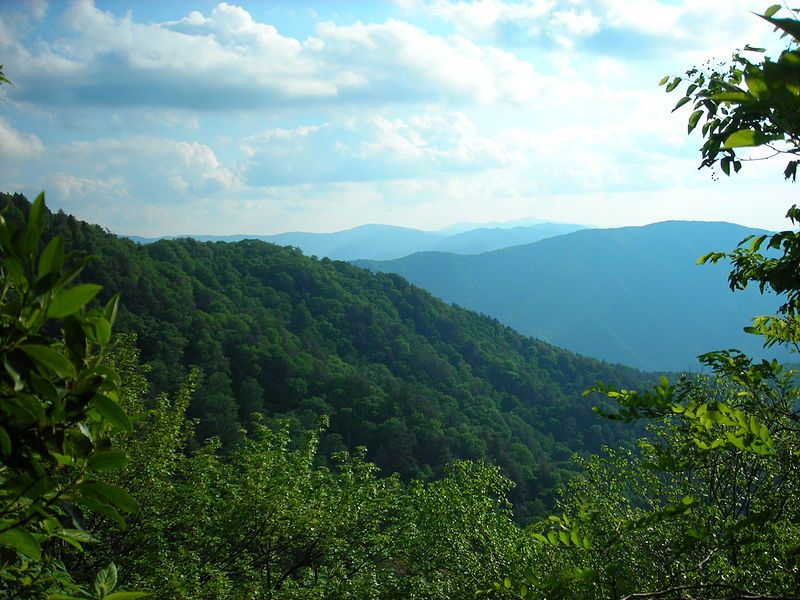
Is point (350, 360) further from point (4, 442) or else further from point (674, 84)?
point (4, 442)

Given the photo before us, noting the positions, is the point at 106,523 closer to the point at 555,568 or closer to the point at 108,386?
the point at 555,568

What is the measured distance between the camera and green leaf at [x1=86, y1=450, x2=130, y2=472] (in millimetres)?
1305

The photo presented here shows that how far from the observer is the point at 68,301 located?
1.08 m

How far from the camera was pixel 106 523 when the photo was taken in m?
11.5

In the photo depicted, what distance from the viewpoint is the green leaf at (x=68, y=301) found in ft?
3.49

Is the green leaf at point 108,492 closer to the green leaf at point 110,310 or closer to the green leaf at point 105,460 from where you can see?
the green leaf at point 105,460

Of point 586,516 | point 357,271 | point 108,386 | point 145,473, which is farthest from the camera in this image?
point 357,271

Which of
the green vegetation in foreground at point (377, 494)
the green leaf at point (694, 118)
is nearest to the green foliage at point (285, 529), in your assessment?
the green vegetation in foreground at point (377, 494)

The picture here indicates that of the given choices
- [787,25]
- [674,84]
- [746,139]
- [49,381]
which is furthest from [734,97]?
[674,84]

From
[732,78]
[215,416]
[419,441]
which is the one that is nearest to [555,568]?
[732,78]

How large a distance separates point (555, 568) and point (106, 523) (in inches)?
335

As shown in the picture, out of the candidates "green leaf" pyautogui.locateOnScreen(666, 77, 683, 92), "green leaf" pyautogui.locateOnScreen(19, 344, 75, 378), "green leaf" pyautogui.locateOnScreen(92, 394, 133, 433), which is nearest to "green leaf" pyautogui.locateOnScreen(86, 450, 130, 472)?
"green leaf" pyautogui.locateOnScreen(92, 394, 133, 433)

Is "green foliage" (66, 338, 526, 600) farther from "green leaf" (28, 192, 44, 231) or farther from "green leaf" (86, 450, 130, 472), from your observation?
"green leaf" (28, 192, 44, 231)

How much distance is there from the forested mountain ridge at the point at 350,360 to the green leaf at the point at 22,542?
1406 inches
